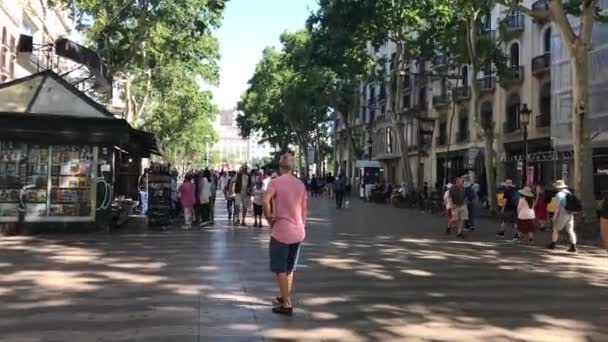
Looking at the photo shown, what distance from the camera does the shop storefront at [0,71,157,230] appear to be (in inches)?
602

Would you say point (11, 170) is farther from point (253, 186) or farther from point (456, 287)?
point (456, 287)

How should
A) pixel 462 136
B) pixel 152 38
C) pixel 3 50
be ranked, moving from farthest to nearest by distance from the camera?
pixel 462 136 < pixel 3 50 < pixel 152 38

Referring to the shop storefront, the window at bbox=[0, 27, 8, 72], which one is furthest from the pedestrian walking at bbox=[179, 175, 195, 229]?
the window at bbox=[0, 27, 8, 72]

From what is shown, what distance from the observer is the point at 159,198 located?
18.1 metres

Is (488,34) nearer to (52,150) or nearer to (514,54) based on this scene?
(514,54)

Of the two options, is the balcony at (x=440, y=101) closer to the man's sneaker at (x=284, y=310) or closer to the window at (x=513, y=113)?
the window at (x=513, y=113)

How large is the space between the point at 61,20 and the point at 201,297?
125ft

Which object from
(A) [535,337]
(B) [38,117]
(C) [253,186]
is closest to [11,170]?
(B) [38,117]

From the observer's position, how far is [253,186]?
20.6 meters

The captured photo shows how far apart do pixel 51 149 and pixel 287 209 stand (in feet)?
33.7

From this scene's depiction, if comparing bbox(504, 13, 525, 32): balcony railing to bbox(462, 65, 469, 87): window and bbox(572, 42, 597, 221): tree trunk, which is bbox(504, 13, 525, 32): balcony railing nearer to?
bbox(462, 65, 469, 87): window

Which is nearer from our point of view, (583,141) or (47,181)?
(47,181)

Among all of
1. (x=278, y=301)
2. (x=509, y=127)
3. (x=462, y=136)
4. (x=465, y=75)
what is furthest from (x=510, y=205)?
(x=462, y=136)

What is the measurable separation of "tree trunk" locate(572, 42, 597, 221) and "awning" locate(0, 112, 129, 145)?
455 inches
